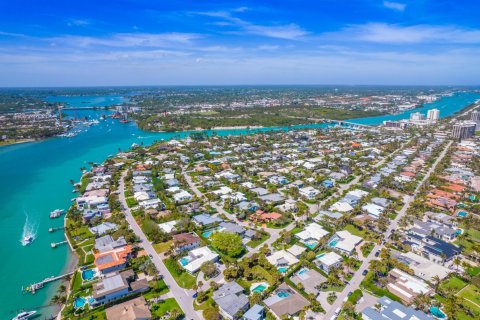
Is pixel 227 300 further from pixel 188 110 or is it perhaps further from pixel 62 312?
pixel 188 110

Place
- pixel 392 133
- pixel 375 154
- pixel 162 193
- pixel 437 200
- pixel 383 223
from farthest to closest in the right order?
pixel 392 133, pixel 375 154, pixel 162 193, pixel 437 200, pixel 383 223

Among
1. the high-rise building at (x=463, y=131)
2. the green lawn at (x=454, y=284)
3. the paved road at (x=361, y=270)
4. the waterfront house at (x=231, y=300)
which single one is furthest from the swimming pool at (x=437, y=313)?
the high-rise building at (x=463, y=131)

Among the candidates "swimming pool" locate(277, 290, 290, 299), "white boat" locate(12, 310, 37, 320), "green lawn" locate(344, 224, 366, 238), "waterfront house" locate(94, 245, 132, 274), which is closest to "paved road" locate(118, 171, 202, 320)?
"waterfront house" locate(94, 245, 132, 274)

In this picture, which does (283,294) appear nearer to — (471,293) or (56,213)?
(471,293)

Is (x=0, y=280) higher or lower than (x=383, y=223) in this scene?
lower

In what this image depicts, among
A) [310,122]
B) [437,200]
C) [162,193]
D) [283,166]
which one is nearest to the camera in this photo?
[437,200]

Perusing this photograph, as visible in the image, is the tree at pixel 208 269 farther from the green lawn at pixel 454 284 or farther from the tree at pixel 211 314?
the green lawn at pixel 454 284

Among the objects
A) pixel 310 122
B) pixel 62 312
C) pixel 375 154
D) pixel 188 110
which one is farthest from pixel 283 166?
pixel 188 110
